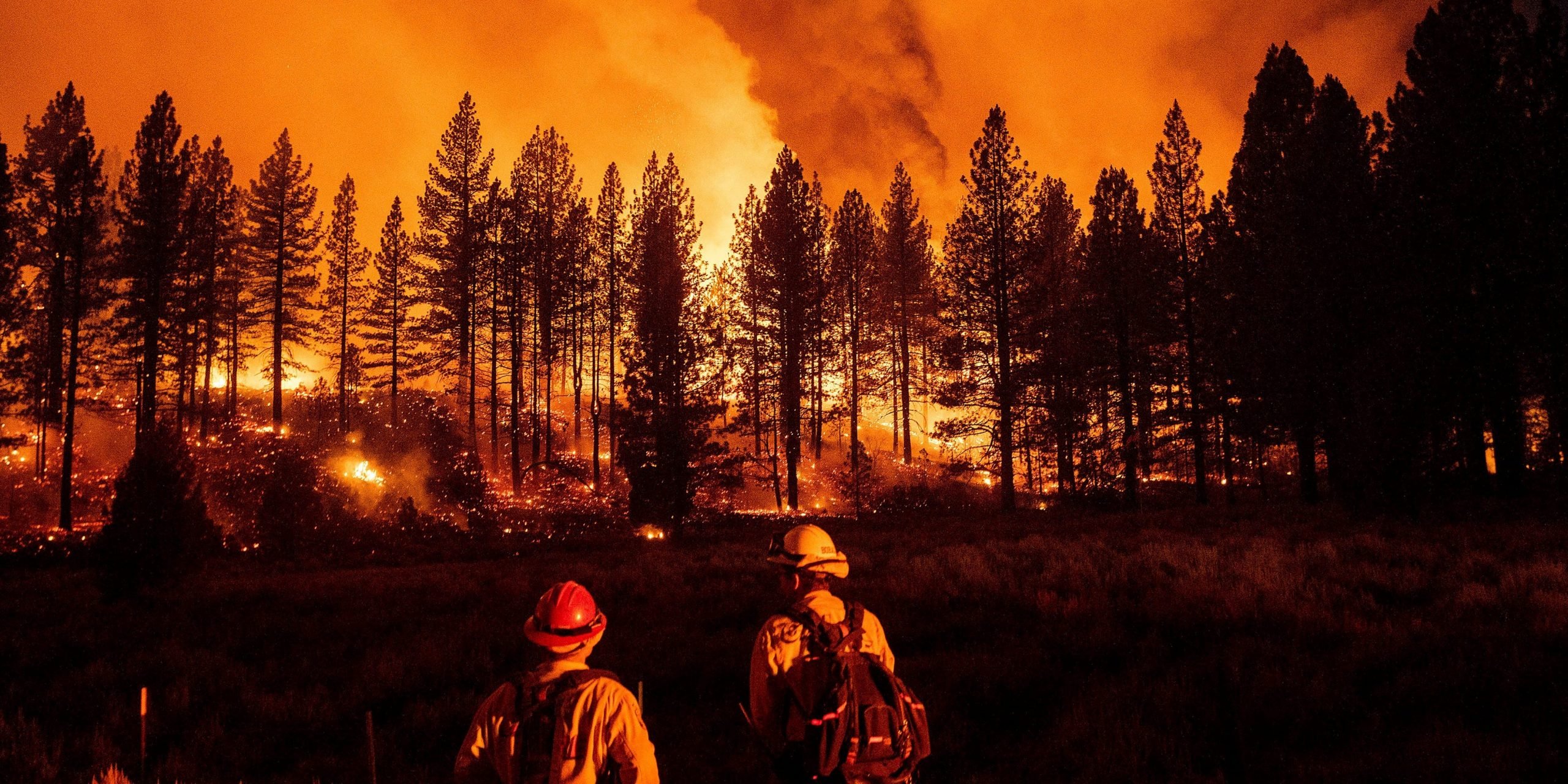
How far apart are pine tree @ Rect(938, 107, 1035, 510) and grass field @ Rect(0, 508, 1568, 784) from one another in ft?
32.9

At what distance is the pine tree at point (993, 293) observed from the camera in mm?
24125

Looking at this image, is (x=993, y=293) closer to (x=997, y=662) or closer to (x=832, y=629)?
(x=997, y=662)

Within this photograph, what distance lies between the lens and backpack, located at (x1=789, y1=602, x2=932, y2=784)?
3281 mm

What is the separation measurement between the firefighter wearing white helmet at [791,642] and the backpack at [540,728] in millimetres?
960

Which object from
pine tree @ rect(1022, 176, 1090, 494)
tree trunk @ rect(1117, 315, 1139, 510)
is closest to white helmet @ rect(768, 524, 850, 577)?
pine tree @ rect(1022, 176, 1090, 494)

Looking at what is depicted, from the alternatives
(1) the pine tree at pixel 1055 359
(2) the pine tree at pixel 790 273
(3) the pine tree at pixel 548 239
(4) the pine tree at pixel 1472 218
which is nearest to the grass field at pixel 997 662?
(4) the pine tree at pixel 1472 218

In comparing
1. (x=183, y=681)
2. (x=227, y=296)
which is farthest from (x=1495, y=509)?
(x=227, y=296)

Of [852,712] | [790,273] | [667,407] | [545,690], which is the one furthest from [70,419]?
[852,712]

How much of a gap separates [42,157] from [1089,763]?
44.6 metres

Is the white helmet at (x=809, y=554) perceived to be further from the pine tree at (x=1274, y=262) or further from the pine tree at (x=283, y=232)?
A: the pine tree at (x=283, y=232)

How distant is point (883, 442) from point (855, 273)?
40.3ft

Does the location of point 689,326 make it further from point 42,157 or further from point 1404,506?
point 42,157

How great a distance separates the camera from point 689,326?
2520 cm

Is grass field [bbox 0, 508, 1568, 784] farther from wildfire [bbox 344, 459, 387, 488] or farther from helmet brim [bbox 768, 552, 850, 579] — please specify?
wildfire [bbox 344, 459, 387, 488]
